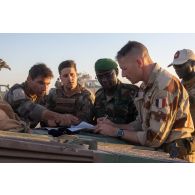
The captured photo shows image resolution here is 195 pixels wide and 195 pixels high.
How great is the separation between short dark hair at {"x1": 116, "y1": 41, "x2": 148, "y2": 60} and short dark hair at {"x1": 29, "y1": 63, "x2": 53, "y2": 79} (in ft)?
4.80

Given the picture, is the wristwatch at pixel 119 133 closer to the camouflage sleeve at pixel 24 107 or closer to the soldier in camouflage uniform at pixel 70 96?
the camouflage sleeve at pixel 24 107

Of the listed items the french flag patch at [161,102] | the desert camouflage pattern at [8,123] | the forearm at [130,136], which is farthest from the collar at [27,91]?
the french flag patch at [161,102]

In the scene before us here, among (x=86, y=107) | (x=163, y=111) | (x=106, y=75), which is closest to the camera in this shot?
(x=163, y=111)

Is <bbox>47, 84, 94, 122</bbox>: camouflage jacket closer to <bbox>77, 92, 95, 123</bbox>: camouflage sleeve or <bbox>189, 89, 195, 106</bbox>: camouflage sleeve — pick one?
<bbox>77, 92, 95, 123</bbox>: camouflage sleeve

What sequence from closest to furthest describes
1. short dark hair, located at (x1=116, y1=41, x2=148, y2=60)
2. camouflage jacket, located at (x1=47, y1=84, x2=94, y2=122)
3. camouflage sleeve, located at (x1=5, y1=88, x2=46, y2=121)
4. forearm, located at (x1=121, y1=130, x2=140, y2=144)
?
forearm, located at (x1=121, y1=130, x2=140, y2=144), short dark hair, located at (x1=116, y1=41, x2=148, y2=60), camouflage sleeve, located at (x1=5, y1=88, x2=46, y2=121), camouflage jacket, located at (x1=47, y1=84, x2=94, y2=122)

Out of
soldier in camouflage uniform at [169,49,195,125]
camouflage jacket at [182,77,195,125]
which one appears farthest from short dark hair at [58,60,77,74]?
camouflage jacket at [182,77,195,125]

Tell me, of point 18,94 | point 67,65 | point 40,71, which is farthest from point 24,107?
point 67,65

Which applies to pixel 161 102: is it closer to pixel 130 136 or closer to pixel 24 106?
pixel 130 136

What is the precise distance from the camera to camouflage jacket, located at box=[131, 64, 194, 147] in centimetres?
300

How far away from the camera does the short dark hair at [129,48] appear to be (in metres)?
3.32

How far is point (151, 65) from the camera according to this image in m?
3.27

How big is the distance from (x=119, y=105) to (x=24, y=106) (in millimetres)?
1066

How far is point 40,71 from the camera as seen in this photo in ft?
15.1

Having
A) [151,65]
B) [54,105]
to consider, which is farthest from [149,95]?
[54,105]
